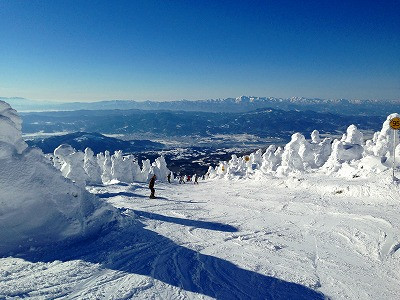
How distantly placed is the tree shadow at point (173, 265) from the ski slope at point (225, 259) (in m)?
0.02

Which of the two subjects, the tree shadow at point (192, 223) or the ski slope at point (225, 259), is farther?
the tree shadow at point (192, 223)

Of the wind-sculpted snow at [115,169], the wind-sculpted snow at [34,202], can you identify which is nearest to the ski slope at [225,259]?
the wind-sculpted snow at [34,202]

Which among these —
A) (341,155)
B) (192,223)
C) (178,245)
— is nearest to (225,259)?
(178,245)

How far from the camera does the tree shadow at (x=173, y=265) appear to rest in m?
6.14

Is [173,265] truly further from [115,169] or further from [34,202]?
[115,169]

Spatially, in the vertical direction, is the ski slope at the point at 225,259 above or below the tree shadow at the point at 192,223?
above

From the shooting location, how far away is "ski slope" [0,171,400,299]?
6000mm

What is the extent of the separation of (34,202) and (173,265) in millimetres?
4475

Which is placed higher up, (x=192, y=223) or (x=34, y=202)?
(x=34, y=202)

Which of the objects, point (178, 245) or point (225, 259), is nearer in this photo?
point (225, 259)

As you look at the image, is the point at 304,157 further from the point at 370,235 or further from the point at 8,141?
the point at 8,141

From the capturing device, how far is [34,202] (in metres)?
8.57

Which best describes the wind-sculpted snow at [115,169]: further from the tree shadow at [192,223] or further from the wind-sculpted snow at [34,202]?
the wind-sculpted snow at [34,202]

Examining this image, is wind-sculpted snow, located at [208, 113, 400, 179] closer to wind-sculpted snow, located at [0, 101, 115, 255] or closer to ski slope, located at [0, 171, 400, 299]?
ski slope, located at [0, 171, 400, 299]
